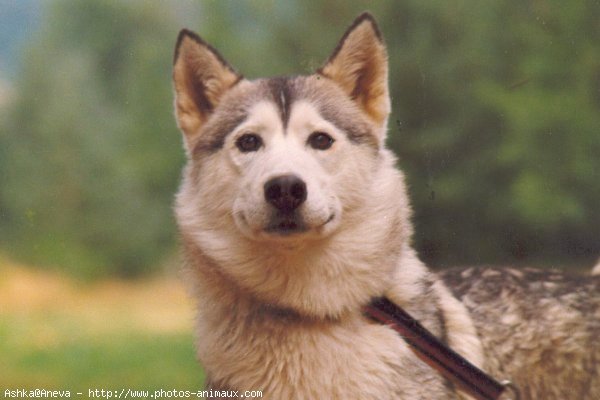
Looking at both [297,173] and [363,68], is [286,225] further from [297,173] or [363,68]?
[363,68]

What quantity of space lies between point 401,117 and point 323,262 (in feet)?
13.8

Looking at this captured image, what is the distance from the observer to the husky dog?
3.28 meters

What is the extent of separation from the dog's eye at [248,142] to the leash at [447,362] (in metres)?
1.03

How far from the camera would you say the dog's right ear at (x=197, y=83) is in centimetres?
373

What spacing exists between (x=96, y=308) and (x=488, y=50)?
4961mm

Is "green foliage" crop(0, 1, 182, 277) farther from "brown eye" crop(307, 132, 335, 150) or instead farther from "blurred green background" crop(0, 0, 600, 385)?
"brown eye" crop(307, 132, 335, 150)

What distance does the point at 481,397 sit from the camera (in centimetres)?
334

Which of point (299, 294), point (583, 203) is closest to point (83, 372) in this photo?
point (299, 294)

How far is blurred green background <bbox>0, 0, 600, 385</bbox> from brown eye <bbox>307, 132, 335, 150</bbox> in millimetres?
3479

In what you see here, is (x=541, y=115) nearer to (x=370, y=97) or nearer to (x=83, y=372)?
(x=370, y=97)

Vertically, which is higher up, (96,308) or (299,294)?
(299,294)

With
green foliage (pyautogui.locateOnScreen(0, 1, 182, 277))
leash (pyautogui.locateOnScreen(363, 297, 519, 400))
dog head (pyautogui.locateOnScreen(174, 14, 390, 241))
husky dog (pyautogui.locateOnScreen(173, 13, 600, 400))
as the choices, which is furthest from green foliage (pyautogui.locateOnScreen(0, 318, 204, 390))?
leash (pyautogui.locateOnScreen(363, 297, 519, 400))

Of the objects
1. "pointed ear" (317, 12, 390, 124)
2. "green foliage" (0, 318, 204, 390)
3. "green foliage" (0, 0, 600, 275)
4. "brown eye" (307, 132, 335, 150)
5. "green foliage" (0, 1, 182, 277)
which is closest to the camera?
"brown eye" (307, 132, 335, 150)

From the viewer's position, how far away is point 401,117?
7422 mm
